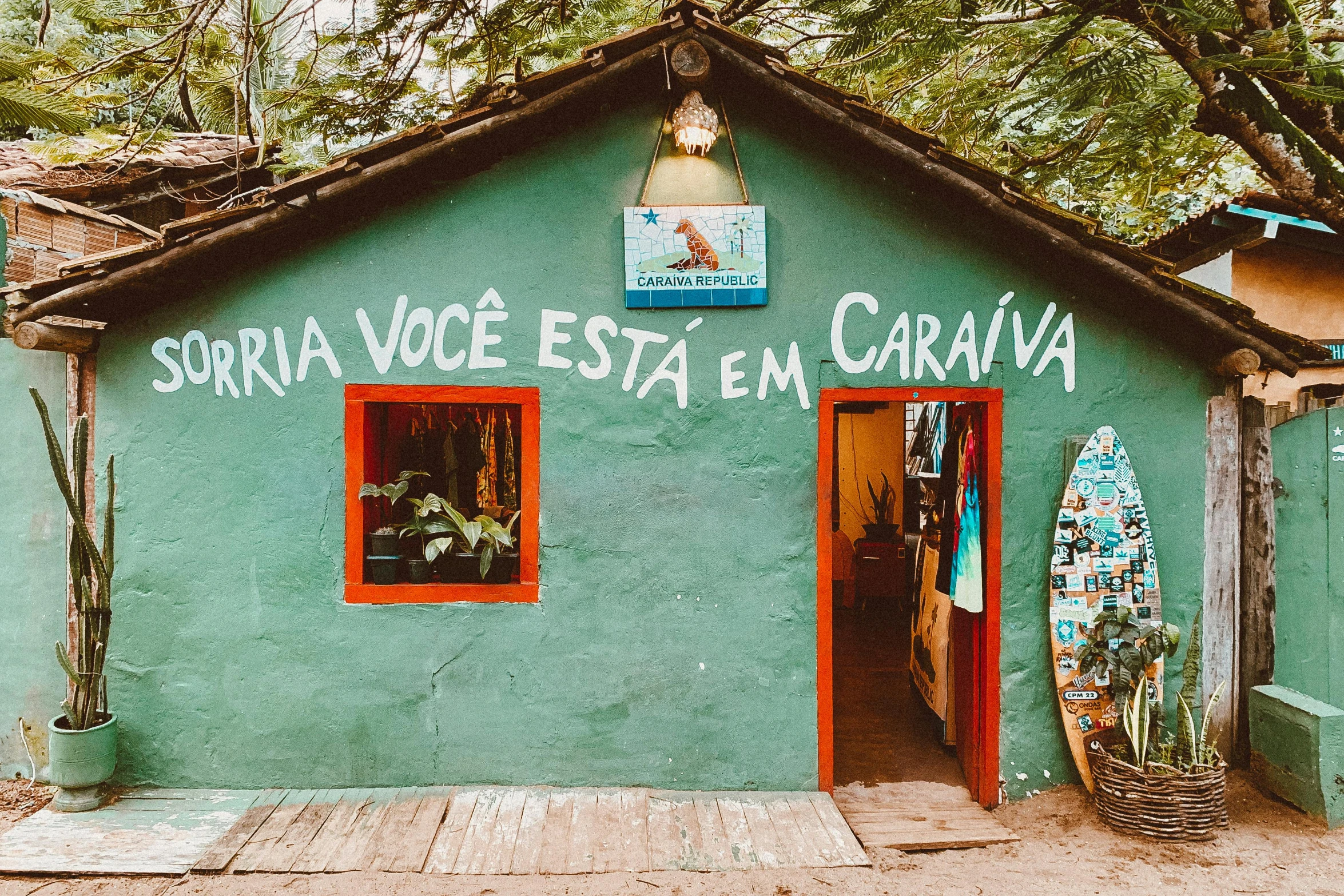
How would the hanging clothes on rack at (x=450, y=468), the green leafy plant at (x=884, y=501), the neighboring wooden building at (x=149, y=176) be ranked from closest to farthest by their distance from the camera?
the neighboring wooden building at (x=149, y=176), the hanging clothes on rack at (x=450, y=468), the green leafy plant at (x=884, y=501)

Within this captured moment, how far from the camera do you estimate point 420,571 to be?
14.6 feet

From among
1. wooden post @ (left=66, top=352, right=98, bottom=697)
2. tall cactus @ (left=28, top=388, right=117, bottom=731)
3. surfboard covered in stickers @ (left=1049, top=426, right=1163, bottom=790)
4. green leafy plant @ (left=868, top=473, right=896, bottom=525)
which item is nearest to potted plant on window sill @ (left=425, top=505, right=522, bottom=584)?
tall cactus @ (left=28, top=388, right=117, bottom=731)

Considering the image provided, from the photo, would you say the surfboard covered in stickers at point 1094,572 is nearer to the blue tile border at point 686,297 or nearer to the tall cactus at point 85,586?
the blue tile border at point 686,297

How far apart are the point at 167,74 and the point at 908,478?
8.82m

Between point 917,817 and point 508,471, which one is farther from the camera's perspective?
point 508,471

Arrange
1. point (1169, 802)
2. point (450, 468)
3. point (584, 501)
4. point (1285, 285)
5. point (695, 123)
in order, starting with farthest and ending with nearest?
point (1285, 285), point (450, 468), point (584, 501), point (695, 123), point (1169, 802)

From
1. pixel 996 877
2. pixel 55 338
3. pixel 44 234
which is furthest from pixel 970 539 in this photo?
pixel 44 234

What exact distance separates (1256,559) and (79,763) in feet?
22.4

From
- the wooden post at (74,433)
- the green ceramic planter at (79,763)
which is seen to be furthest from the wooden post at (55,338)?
the green ceramic planter at (79,763)

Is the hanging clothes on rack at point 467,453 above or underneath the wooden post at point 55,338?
underneath

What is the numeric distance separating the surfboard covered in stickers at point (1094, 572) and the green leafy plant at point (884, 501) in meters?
5.43

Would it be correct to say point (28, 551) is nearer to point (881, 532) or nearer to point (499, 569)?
point (499, 569)

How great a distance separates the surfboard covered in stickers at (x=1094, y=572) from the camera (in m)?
4.49

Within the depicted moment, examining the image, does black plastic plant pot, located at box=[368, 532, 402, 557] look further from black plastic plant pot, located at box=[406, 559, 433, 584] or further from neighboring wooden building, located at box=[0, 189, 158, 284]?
neighboring wooden building, located at box=[0, 189, 158, 284]
